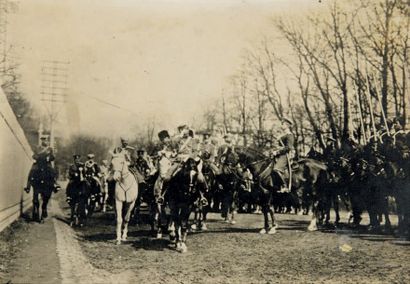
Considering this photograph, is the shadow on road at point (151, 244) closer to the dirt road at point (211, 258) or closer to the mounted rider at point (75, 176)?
the dirt road at point (211, 258)

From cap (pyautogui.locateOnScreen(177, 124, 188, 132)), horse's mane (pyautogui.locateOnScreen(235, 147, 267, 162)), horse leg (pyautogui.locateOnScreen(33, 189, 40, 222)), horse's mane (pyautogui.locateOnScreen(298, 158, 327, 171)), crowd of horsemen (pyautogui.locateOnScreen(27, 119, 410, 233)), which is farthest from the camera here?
horse's mane (pyautogui.locateOnScreen(235, 147, 267, 162))

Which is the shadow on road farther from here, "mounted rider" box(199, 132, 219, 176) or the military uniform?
the military uniform

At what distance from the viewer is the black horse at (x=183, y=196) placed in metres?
11.0

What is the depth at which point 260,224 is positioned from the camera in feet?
51.2

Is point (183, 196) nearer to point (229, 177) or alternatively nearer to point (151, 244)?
point (151, 244)

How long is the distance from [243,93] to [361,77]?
28.7 feet

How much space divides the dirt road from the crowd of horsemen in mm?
1123

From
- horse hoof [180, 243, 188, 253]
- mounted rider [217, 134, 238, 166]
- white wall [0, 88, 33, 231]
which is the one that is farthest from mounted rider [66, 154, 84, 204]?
horse hoof [180, 243, 188, 253]

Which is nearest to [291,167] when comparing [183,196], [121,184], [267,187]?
[267,187]

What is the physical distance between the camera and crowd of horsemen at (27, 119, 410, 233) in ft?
38.7

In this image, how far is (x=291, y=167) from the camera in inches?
549

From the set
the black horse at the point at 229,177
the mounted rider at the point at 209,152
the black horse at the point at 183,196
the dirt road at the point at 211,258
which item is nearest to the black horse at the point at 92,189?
the dirt road at the point at 211,258

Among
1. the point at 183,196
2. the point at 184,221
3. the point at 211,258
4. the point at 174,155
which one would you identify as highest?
the point at 174,155

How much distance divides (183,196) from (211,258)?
1730mm
